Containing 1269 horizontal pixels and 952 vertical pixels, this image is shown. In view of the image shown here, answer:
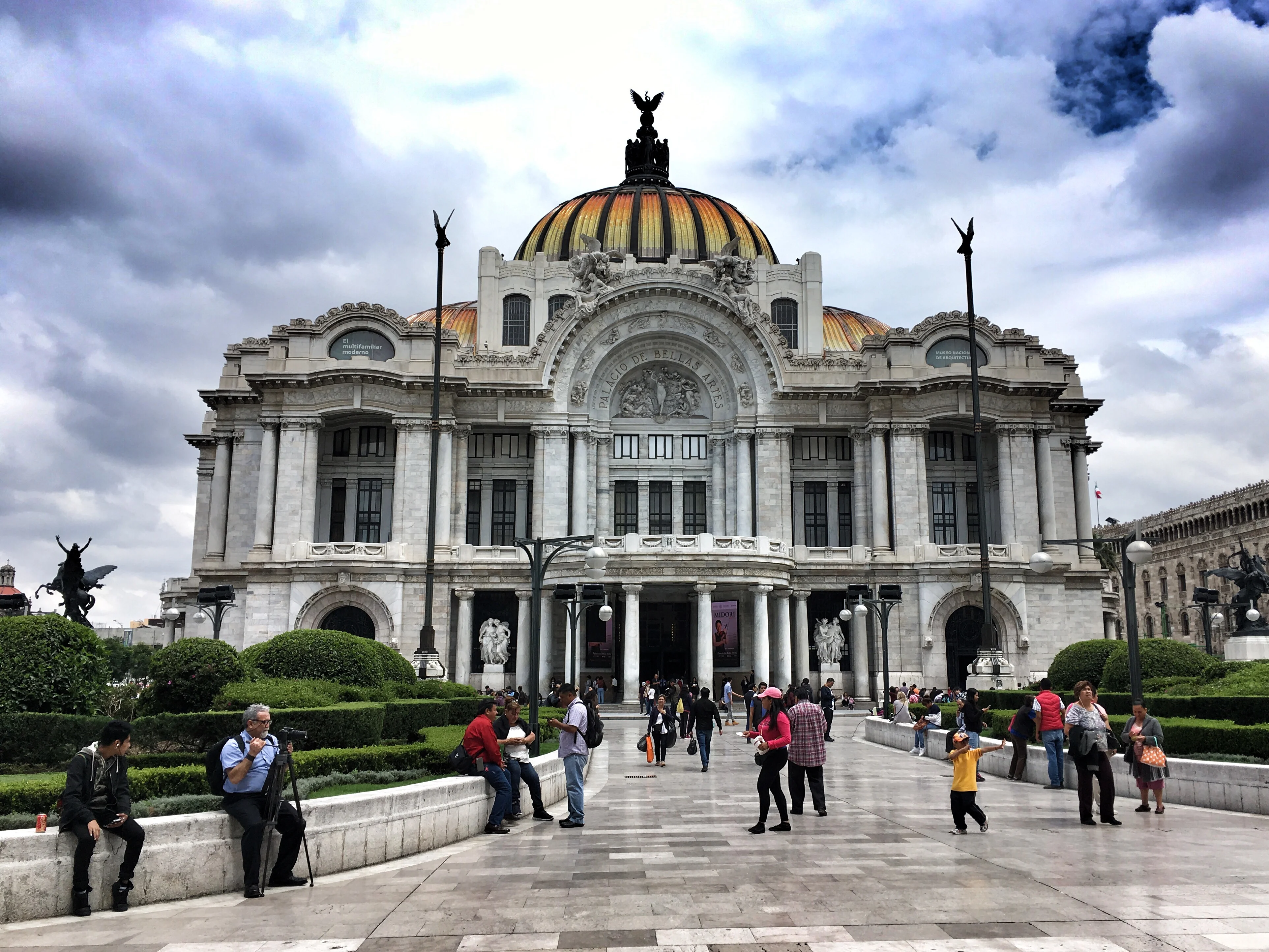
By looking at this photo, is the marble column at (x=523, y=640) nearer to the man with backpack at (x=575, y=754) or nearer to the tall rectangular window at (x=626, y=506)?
the tall rectangular window at (x=626, y=506)

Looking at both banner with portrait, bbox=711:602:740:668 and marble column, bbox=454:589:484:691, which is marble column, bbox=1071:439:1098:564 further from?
marble column, bbox=454:589:484:691

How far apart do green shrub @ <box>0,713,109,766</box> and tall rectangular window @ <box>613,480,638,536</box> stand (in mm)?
40892

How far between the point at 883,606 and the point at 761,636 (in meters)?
7.75

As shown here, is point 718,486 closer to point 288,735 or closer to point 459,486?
point 459,486

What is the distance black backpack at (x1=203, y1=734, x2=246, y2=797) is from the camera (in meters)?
11.9

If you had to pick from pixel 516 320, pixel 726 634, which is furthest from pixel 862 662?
pixel 516 320

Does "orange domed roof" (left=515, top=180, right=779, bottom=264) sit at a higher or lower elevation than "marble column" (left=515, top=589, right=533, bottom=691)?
higher

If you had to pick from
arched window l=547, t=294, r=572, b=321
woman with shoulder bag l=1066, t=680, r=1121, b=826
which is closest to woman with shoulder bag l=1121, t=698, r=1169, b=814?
woman with shoulder bag l=1066, t=680, r=1121, b=826

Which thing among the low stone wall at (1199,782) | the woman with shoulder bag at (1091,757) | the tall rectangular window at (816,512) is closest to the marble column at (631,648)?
the tall rectangular window at (816,512)

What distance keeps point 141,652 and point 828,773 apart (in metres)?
62.7

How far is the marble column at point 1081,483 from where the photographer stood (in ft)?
194

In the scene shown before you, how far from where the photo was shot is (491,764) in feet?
53.8

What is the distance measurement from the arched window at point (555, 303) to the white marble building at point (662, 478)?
Answer: 19.5ft

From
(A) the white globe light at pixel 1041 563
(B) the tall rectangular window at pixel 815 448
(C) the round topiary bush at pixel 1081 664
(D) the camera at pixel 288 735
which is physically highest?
(B) the tall rectangular window at pixel 815 448
